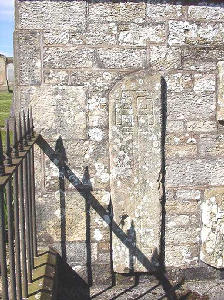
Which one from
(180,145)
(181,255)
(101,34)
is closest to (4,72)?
(101,34)

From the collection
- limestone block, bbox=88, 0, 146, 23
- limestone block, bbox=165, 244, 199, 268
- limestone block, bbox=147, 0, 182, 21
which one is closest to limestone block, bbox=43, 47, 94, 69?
limestone block, bbox=88, 0, 146, 23

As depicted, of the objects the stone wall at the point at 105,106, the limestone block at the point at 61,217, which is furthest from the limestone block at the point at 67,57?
the limestone block at the point at 61,217

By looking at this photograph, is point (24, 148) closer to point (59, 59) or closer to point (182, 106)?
point (59, 59)

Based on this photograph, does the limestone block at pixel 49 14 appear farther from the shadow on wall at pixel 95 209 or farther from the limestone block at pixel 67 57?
the shadow on wall at pixel 95 209

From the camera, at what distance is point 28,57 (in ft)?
10.5

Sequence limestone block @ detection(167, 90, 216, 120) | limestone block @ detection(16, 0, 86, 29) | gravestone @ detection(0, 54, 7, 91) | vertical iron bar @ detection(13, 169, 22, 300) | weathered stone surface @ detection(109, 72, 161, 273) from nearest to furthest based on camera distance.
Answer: vertical iron bar @ detection(13, 169, 22, 300) → limestone block @ detection(16, 0, 86, 29) → weathered stone surface @ detection(109, 72, 161, 273) → limestone block @ detection(167, 90, 216, 120) → gravestone @ detection(0, 54, 7, 91)

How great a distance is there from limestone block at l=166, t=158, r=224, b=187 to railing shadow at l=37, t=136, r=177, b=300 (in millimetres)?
629

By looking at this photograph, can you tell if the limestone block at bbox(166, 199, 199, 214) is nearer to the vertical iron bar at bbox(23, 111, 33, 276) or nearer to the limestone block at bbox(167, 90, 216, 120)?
the limestone block at bbox(167, 90, 216, 120)

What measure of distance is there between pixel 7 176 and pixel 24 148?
2.51ft

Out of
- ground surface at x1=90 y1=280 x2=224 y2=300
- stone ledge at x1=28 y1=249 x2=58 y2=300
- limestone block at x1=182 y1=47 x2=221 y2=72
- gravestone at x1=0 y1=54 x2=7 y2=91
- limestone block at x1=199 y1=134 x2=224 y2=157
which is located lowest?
ground surface at x1=90 y1=280 x2=224 y2=300

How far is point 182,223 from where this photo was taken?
3.53 meters

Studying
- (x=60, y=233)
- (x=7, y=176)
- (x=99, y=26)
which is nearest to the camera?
(x=7, y=176)

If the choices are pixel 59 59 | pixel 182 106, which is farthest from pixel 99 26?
pixel 182 106

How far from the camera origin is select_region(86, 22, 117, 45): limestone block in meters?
3.20
